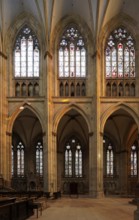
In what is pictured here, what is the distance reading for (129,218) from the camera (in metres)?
22.4

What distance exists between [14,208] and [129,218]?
633 cm

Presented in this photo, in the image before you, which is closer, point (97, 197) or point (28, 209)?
point (28, 209)

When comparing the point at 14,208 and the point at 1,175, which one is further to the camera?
the point at 1,175

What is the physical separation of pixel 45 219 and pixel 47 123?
28.7m

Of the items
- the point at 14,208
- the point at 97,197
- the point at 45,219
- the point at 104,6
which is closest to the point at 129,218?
the point at 45,219

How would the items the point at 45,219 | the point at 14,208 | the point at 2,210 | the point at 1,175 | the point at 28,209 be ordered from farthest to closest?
the point at 1,175, the point at 28,209, the point at 45,219, the point at 14,208, the point at 2,210

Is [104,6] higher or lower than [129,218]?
higher

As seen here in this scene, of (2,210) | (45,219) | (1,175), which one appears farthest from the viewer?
(1,175)

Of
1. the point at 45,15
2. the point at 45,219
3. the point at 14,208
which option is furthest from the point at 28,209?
the point at 45,15

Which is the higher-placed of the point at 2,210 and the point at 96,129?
the point at 96,129

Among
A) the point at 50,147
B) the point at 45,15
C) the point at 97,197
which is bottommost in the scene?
the point at 97,197

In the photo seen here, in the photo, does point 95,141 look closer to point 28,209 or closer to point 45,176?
point 45,176

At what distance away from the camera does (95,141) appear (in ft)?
163

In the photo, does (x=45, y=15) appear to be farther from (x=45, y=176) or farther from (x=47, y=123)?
(x=45, y=176)
